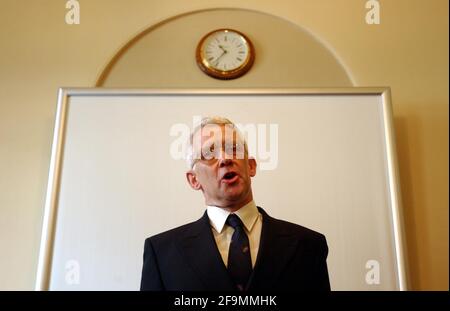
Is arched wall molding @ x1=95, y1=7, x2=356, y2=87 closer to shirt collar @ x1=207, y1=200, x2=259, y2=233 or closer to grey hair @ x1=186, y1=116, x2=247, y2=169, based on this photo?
grey hair @ x1=186, y1=116, x2=247, y2=169

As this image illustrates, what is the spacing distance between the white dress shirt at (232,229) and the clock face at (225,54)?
1.43 ft

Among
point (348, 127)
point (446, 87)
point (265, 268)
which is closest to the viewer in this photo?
point (265, 268)

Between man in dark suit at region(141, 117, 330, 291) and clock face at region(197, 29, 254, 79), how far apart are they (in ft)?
0.77

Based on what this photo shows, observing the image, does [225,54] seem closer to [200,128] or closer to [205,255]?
[200,128]

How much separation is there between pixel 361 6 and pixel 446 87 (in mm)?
384

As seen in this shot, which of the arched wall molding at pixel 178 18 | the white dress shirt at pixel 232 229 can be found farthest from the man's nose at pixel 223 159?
the arched wall molding at pixel 178 18

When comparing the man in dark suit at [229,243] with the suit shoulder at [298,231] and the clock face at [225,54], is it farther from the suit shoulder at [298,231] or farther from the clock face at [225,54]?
the clock face at [225,54]

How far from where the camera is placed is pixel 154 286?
3.57 feet

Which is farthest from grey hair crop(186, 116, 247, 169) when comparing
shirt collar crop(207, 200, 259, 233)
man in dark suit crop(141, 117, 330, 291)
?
shirt collar crop(207, 200, 259, 233)

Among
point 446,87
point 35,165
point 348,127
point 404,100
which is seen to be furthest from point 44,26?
point 446,87

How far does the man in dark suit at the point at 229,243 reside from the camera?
107 centimetres

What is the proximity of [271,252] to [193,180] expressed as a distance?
29cm

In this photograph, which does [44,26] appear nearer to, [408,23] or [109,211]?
[109,211]
